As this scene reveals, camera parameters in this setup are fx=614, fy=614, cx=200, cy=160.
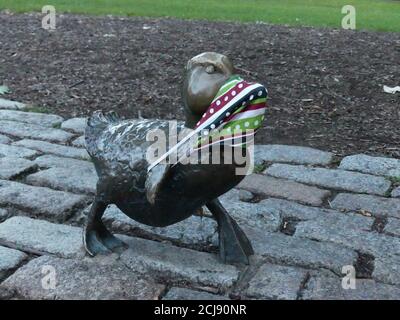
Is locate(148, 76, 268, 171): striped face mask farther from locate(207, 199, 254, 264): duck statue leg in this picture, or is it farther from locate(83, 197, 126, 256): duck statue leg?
locate(83, 197, 126, 256): duck statue leg

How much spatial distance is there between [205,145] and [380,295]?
1053 millimetres

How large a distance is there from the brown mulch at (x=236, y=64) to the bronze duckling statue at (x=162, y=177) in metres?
2.09

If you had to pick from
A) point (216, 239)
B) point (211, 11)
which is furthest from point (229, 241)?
point (211, 11)

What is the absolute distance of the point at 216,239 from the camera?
10.5ft

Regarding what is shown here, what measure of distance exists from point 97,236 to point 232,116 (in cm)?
104

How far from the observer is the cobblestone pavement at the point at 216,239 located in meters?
2.77

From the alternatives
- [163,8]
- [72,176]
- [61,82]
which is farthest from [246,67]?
[163,8]

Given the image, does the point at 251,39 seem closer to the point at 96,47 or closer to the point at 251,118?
the point at 96,47

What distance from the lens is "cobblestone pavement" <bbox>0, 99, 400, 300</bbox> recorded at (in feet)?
9.07

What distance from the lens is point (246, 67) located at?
22.0ft

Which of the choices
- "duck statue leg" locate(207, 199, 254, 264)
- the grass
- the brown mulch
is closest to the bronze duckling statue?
"duck statue leg" locate(207, 199, 254, 264)

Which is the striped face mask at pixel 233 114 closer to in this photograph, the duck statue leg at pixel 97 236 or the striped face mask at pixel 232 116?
the striped face mask at pixel 232 116

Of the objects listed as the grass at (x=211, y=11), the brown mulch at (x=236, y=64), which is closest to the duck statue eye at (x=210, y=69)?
the brown mulch at (x=236, y=64)
